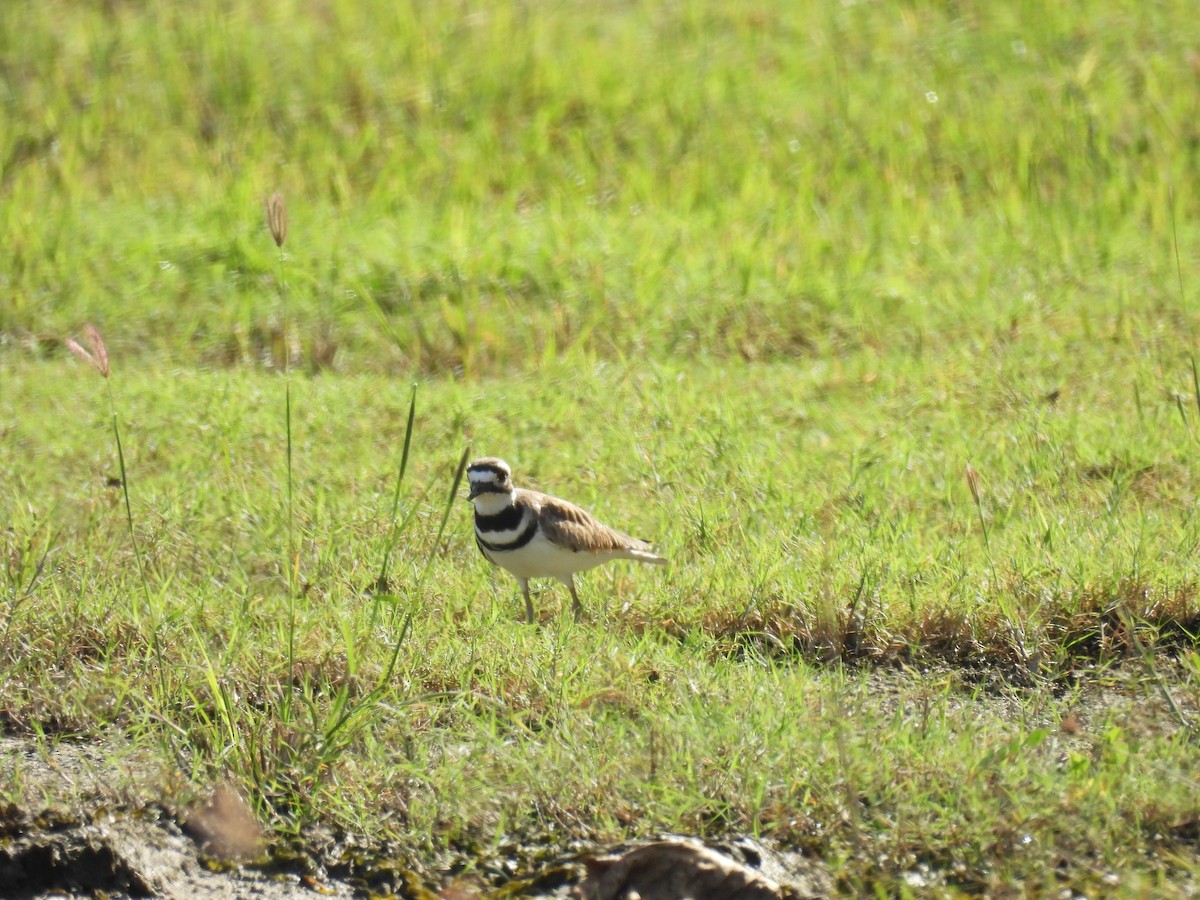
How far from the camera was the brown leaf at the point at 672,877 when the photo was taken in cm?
344

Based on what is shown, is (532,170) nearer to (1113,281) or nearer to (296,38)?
(296,38)

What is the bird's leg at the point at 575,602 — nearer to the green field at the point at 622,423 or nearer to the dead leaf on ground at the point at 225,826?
the green field at the point at 622,423

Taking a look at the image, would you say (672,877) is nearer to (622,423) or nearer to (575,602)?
(575,602)

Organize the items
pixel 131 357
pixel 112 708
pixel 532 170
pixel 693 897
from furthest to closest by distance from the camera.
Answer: pixel 532 170 → pixel 131 357 → pixel 112 708 → pixel 693 897

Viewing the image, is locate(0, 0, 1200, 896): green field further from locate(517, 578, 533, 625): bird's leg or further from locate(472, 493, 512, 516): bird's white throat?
locate(472, 493, 512, 516): bird's white throat

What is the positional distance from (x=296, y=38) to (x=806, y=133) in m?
3.29

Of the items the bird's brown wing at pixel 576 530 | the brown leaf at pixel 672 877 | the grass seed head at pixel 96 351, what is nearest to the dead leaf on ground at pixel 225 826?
the brown leaf at pixel 672 877

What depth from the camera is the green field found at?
3.76 metres

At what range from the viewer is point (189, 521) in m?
5.45

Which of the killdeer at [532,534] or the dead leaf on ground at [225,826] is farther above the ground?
the killdeer at [532,534]

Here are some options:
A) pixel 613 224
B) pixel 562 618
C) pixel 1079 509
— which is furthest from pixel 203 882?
pixel 613 224

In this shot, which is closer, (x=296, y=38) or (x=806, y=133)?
(x=806, y=133)

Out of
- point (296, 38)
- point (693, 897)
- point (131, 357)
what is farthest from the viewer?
point (296, 38)

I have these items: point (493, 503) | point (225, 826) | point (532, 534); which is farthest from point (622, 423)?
point (225, 826)
